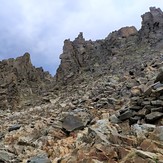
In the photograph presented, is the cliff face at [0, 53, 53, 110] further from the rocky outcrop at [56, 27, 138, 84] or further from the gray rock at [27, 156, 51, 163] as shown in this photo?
the gray rock at [27, 156, 51, 163]

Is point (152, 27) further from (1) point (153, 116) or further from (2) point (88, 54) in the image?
(1) point (153, 116)

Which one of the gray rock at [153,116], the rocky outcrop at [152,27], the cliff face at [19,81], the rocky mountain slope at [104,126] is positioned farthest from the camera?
the cliff face at [19,81]

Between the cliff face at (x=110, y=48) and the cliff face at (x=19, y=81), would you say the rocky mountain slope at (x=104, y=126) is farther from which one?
the cliff face at (x=19, y=81)

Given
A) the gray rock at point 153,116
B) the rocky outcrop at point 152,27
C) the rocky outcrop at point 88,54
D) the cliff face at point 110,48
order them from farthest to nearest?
the rocky outcrop at point 88,54 → the rocky outcrop at point 152,27 → the cliff face at point 110,48 → the gray rock at point 153,116

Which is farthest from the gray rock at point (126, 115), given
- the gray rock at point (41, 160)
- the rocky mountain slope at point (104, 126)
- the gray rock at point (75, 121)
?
the gray rock at point (41, 160)

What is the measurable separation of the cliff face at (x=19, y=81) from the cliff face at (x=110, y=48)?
5481mm

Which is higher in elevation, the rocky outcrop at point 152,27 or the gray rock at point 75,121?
the rocky outcrop at point 152,27

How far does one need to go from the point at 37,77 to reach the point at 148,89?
55.0m

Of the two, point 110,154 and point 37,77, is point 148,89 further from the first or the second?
point 37,77

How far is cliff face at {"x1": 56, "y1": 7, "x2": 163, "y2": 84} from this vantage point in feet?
185

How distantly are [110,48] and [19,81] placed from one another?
1769 cm

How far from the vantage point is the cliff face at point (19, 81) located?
60.8 meters

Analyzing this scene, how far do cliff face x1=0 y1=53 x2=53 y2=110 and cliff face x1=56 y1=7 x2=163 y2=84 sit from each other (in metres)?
5.48

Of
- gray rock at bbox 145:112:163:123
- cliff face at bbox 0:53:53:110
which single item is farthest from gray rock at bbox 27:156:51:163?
cliff face at bbox 0:53:53:110
